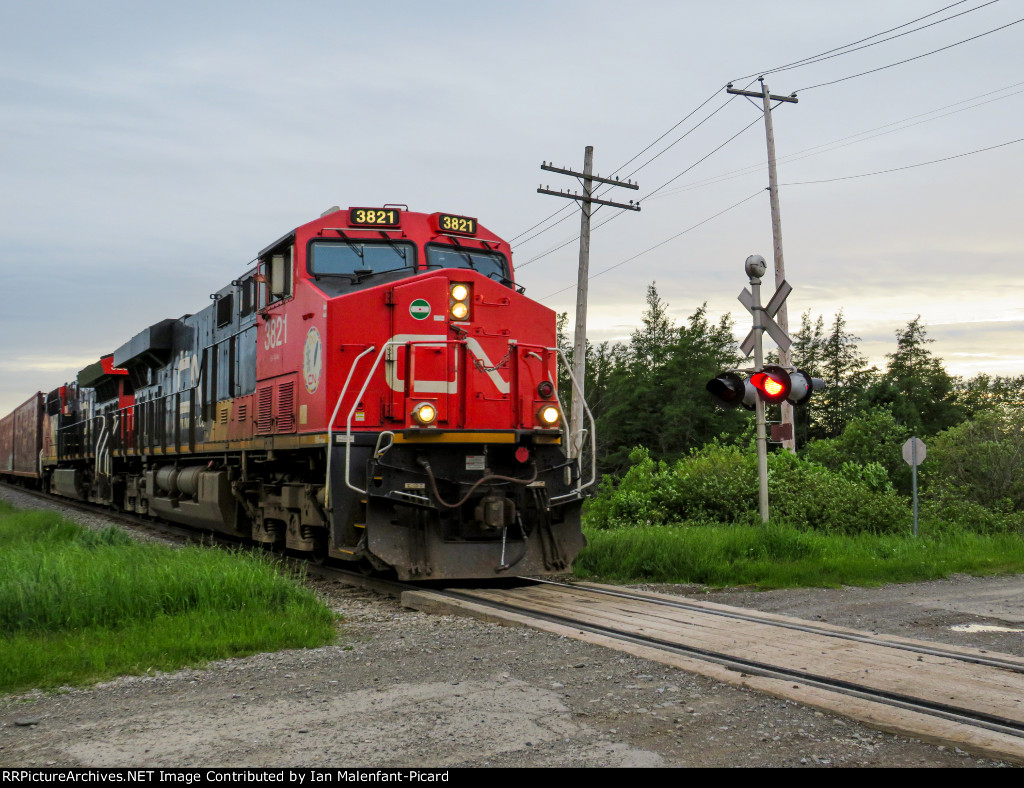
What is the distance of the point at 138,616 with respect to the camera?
6.88 meters

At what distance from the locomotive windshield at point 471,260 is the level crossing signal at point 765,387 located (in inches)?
103

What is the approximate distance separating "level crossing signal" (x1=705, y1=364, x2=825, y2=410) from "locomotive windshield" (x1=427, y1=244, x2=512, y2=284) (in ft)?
8.59

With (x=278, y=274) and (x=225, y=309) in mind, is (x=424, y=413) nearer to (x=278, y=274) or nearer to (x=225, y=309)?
(x=278, y=274)

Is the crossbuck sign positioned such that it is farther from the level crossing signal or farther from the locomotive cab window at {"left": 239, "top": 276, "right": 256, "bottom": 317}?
the locomotive cab window at {"left": 239, "top": 276, "right": 256, "bottom": 317}

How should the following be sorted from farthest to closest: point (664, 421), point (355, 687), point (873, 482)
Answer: point (664, 421) < point (873, 482) < point (355, 687)

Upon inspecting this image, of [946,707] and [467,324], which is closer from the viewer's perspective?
[946,707]

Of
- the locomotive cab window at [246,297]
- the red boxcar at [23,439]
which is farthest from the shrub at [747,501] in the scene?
the red boxcar at [23,439]

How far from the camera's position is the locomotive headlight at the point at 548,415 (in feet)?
30.7

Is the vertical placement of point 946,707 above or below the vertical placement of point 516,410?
below

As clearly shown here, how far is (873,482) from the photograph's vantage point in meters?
17.9

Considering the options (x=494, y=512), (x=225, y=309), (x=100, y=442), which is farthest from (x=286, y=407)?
(x=100, y=442)
